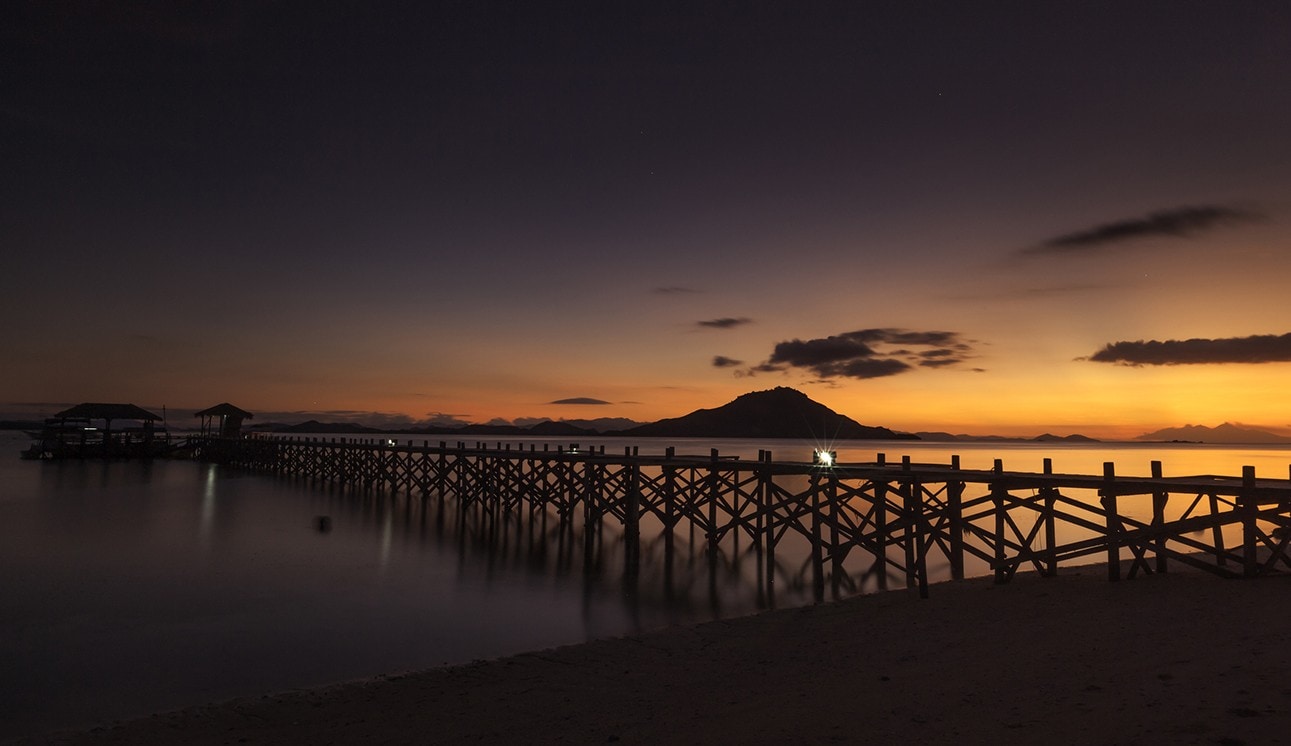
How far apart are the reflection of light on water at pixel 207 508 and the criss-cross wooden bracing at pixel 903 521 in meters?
8.72

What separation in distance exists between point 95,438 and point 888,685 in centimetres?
8137

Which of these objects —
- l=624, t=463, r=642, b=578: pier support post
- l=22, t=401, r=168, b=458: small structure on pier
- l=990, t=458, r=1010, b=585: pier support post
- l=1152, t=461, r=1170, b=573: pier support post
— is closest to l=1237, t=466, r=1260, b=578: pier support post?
l=1152, t=461, r=1170, b=573: pier support post

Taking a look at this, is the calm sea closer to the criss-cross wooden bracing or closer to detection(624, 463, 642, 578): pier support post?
Result: detection(624, 463, 642, 578): pier support post

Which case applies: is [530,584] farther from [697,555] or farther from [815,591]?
[815,591]

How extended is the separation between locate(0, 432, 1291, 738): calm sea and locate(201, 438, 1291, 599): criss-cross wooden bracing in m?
2.24

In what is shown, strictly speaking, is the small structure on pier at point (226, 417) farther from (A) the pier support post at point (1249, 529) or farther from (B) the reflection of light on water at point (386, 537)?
(A) the pier support post at point (1249, 529)

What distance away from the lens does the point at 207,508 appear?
33.2 metres

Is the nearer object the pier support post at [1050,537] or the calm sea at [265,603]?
the calm sea at [265,603]

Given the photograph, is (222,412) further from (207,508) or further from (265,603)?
(265,603)

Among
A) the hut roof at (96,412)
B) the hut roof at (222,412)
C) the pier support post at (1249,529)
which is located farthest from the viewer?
the hut roof at (222,412)

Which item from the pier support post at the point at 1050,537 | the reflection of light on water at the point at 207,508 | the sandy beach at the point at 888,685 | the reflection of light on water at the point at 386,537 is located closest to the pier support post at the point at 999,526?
the pier support post at the point at 1050,537

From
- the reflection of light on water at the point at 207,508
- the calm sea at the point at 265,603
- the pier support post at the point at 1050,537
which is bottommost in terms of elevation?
the calm sea at the point at 265,603

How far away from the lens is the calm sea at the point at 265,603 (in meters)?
11.3

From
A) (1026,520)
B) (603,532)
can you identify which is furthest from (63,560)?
(1026,520)
